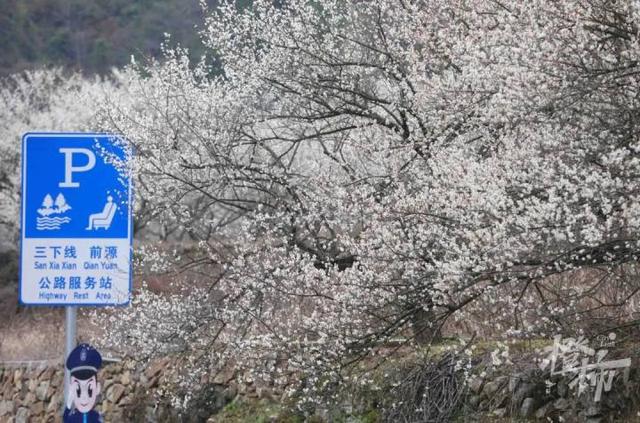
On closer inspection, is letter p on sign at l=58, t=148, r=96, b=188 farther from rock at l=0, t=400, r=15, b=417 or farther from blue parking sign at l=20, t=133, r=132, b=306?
rock at l=0, t=400, r=15, b=417

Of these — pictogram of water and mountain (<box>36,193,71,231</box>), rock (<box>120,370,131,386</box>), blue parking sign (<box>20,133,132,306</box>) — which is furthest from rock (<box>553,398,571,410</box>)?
rock (<box>120,370,131,386</box>)

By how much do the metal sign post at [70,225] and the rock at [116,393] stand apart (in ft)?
14.1

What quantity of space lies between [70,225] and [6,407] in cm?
728

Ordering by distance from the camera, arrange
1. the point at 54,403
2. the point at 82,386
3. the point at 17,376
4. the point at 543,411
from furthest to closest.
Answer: the point at 17,376
the point at 54,403
the point at 543,411
the point at 82,386

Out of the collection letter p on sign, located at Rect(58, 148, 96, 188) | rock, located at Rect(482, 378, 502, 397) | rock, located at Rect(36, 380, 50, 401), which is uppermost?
letter p on sign, located at Rect(58, 148, 96, 188)

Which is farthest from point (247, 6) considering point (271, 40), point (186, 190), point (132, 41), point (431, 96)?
point (132, 41)

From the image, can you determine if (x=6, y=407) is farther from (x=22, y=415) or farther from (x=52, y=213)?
(x=52, y=213)

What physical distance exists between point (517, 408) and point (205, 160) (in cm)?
451

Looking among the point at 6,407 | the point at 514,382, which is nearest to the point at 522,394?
the point at 514,382

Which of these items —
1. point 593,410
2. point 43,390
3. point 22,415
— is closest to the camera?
point 593,410

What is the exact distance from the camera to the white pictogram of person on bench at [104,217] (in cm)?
729

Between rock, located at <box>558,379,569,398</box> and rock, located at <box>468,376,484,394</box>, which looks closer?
rock, located at <box>558,379,569,398</box>

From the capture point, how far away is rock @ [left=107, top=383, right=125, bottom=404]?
1148cm

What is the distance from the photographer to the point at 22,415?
1321 centimetres
